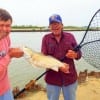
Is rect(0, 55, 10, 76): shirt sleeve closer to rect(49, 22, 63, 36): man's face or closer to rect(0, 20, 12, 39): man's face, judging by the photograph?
rect(0, 20, 12, 39): man's face

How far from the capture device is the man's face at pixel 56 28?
5188 millimetres

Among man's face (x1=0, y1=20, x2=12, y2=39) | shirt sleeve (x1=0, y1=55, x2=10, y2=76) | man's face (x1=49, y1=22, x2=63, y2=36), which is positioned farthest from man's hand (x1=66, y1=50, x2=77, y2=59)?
man's face (x1=0, y1=20, x2=12, y2=39)

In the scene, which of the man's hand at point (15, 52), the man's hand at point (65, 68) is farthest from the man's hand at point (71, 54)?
the man's hand at point (15, 52)

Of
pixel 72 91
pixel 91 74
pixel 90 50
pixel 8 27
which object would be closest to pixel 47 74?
pixel 72 91

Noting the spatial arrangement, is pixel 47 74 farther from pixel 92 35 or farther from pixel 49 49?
pixel 92 35

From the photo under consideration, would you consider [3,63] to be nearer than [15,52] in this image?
Yes

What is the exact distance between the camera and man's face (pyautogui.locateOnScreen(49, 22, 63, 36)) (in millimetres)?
5188

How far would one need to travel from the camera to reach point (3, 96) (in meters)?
4.16

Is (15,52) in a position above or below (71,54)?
above

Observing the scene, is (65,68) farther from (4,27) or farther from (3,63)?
(4,27)

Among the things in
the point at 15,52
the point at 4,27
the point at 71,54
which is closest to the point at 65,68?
the point at 71,54

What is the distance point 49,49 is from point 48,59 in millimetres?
451

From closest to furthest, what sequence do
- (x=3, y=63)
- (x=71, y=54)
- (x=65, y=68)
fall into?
(x=3, y=63)
(x=65, y=68)
(x=71, y=54)

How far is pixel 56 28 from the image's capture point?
5184mm
